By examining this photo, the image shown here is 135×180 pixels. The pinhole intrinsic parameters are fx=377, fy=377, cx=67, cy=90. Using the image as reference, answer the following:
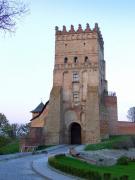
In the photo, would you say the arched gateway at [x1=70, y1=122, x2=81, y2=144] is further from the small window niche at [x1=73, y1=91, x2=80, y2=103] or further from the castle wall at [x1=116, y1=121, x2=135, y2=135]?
the castle wall at [x1=116, y1=121, x2=135, y2=135]

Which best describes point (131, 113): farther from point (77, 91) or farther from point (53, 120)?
point (53, 120)

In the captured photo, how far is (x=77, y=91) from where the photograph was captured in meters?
52.5

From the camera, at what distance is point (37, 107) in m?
62.6

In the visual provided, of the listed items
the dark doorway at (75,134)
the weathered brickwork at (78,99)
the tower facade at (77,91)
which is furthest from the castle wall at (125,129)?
the dark doorway at (75,134)

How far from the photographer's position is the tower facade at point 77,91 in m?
49.6

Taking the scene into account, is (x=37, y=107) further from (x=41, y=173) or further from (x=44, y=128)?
(x=41, y=173)

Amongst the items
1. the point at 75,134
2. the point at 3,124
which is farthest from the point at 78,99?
the point at 3,124

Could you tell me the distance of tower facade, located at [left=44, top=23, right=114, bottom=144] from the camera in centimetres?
4962

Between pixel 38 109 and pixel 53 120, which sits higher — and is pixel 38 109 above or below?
above

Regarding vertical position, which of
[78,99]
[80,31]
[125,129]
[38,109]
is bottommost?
[125,129]

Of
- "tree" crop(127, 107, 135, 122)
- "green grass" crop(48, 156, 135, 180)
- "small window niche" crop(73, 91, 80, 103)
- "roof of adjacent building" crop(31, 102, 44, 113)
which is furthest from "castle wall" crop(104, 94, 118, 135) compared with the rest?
"tree" crop(127, 107, 135, 122)

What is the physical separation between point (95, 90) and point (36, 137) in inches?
396

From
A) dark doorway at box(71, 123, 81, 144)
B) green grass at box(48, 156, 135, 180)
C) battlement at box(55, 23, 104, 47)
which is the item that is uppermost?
battlement at box(55, 23, 104, 47)

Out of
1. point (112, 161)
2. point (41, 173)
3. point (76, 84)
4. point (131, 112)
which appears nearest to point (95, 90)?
point (76, 84)
